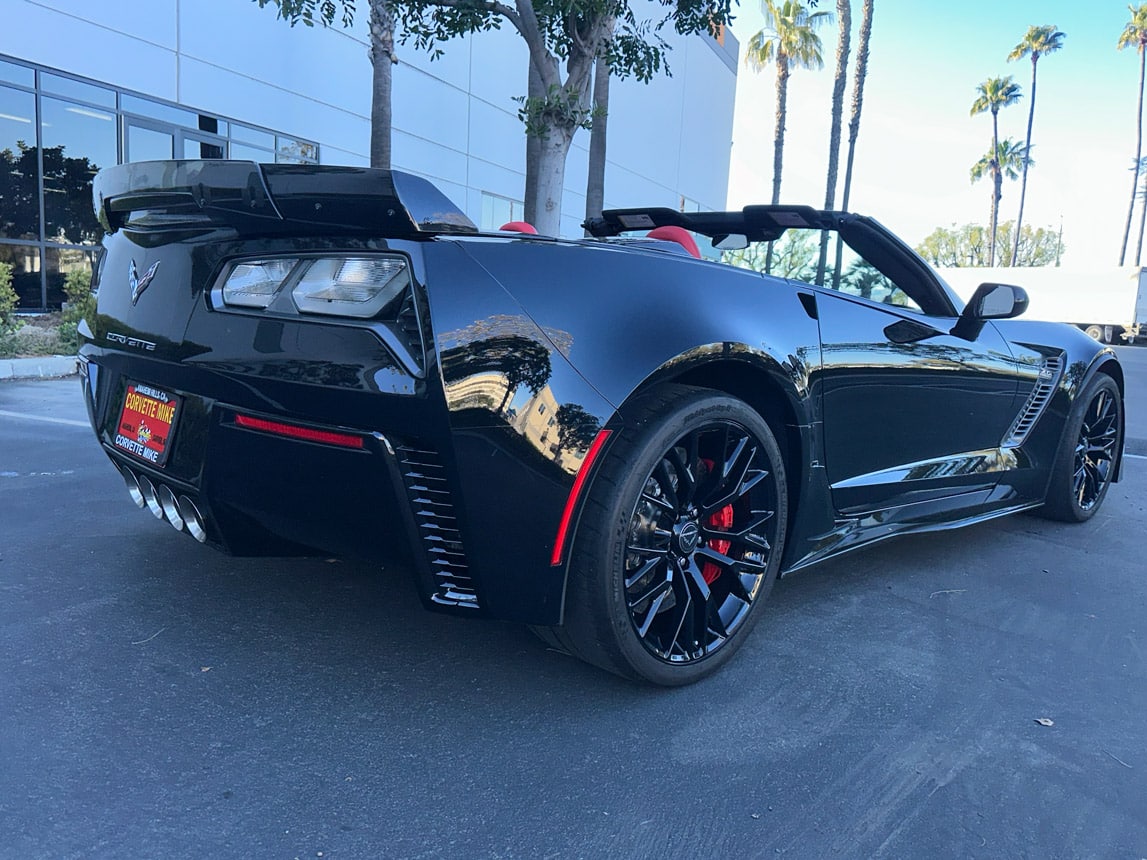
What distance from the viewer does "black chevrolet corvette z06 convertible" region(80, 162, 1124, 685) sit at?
1.82m

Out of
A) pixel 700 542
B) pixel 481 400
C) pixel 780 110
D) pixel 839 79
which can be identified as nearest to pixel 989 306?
pixel 700 542

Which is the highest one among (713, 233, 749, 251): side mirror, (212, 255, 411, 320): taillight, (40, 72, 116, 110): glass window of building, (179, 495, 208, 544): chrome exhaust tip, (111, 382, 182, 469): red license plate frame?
(40, 72, 116, 110): glass window of building

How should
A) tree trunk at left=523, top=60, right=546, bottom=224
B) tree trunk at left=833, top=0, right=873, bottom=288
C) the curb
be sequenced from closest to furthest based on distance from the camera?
the curb < tree trunk at left=523, top=60, right=546, bottom=224 < tree trunk at left=833, top=0, right=873, bottom=288

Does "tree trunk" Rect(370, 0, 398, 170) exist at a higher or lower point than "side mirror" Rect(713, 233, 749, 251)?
higher

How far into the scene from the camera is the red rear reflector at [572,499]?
1924 millimetres

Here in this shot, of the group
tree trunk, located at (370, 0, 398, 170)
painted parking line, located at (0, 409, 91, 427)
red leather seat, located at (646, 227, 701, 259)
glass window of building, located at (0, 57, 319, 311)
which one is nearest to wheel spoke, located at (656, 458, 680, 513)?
red leather seat, located at (646, 227, 701, 259)

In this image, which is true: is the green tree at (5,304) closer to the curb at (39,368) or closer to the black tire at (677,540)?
the curb at (39,368)

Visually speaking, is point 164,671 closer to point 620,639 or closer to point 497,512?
point 497,512

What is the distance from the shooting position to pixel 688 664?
7.47ft

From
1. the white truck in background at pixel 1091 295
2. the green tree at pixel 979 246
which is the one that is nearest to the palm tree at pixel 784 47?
A: the white truck in background at pixel 1091 295

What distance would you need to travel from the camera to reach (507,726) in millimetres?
2039

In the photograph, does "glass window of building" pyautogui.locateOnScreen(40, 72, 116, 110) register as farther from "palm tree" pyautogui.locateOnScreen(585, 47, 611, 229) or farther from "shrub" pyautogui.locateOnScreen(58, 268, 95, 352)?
"palm tree" pyautogui.locateOnScreen(585, 47, 611, 229)

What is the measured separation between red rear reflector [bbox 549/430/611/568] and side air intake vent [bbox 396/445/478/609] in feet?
0.66

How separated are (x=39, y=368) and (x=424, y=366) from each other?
796cm
